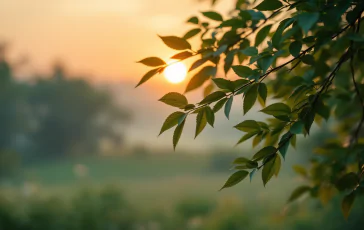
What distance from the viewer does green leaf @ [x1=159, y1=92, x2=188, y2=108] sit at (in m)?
0.70

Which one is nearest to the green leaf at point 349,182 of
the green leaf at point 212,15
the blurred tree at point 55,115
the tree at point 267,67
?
the tree at point 267,67

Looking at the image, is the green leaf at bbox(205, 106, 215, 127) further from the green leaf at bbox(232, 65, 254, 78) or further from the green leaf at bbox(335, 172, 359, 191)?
the green leaf at bbox(335, 172, 359, 191)

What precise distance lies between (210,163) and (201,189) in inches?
45.3

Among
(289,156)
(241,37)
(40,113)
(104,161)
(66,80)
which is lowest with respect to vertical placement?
(241,37)

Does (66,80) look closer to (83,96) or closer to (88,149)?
(83,96)

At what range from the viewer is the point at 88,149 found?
21.5 feet

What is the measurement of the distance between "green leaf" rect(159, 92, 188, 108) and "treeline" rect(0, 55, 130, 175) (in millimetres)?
5691

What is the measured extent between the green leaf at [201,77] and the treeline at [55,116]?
5.56m

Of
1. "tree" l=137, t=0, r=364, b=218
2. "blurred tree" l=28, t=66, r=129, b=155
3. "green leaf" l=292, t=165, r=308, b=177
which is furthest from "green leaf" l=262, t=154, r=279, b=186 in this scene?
"blurred tree" l=28, t=66, r=129, b=155

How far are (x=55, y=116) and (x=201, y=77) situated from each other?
589cm

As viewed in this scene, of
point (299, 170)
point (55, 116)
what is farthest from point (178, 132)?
point (55, 116)

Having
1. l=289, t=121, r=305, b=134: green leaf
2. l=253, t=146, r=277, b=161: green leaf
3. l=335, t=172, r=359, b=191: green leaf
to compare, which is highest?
l=289, t=121, r=305, b=134: green leaf

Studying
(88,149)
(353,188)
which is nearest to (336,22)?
(353,188)

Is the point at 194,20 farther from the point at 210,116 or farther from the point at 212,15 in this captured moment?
the point at 210,116
